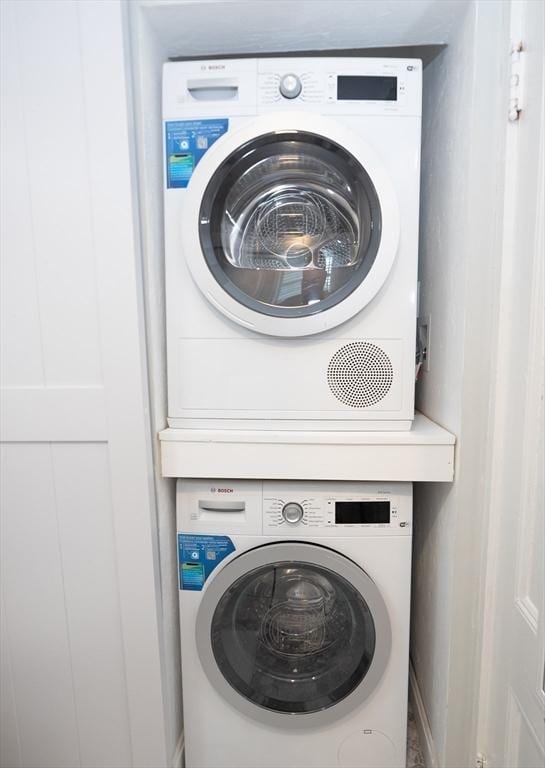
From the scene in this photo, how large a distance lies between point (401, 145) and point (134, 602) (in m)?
1.33

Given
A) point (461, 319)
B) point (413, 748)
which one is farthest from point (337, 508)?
point (413, 748)

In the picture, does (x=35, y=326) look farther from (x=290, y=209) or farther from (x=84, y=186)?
(x=290, y=209)

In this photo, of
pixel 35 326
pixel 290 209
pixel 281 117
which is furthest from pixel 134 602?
pixel 281 117

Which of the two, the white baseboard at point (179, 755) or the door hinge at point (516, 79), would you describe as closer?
the door hinge at point (516, 79)

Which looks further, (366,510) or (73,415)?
(366,510)

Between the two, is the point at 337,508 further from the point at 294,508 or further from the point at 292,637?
the point at 292,637

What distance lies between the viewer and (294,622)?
4.00 feet

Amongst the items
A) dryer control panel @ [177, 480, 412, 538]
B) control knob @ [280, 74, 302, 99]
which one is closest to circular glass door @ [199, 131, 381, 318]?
control knob @ [280, 74, 302, 99]

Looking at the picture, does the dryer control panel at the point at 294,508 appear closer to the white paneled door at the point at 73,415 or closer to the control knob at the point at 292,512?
the control knob at the point at 292,512

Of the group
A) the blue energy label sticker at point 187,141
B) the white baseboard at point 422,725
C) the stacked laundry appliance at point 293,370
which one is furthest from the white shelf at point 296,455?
the white baseboard at point 422,725

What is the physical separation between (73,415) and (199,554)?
504 millimetres

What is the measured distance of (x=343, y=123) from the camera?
3.45ft

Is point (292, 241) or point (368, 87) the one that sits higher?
point (368, 87)

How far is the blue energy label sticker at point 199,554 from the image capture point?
1.16 metres
